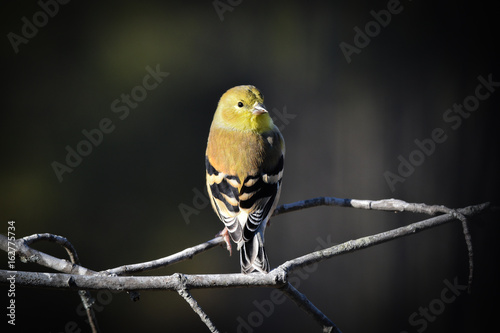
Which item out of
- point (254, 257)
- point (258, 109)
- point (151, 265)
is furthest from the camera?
point (258, 109)

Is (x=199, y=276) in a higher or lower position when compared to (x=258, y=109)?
lower

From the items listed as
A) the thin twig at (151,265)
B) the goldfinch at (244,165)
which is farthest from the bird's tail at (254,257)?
the thin twig at (151,265)

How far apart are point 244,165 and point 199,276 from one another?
565mm

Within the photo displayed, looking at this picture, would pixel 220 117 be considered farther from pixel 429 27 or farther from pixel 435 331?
pixel 435 331

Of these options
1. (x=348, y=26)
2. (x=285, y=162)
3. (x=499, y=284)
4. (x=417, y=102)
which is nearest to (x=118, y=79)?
Answer: (x=285, y=162)

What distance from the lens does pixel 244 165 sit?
125 centimetres

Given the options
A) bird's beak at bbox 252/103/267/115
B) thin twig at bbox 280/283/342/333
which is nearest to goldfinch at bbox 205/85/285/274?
bird's beak at bbox 252/103/267/115

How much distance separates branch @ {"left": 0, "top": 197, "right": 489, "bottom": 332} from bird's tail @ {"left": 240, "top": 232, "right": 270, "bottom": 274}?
0.28 ft

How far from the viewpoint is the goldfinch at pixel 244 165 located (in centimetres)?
113

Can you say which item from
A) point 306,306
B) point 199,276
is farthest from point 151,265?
point 306,306

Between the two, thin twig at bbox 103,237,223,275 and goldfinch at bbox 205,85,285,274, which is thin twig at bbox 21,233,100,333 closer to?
thin twig at bbox 103,237,223,275

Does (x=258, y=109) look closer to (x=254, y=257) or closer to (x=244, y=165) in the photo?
(x=244, y=165)

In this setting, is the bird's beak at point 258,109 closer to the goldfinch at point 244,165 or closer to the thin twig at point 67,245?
the goldfinch at point 244,165

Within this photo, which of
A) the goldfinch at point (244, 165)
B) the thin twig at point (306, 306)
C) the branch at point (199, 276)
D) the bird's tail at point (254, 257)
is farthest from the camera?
the goldfinch at point (244, 165)
